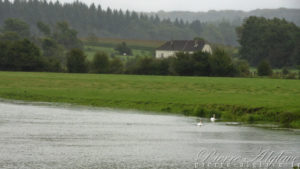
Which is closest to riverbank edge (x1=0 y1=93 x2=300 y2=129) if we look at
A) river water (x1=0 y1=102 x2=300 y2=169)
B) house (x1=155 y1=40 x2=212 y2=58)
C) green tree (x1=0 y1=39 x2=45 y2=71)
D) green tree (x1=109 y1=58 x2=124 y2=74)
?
river water (x1=0 y1=102 x2=300 y2=169)

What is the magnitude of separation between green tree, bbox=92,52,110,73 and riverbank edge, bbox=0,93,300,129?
5901 centimetres

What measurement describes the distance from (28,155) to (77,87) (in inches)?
1781

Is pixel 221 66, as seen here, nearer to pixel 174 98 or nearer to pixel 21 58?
pixel 21 58

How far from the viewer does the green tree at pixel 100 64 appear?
383ft

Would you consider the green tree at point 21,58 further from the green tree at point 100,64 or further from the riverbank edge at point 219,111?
the riverbank edge at point 219,111

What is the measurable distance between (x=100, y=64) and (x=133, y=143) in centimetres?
8957

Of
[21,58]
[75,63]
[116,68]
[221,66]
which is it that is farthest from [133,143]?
[21,58]

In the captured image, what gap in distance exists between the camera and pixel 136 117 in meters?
41.7

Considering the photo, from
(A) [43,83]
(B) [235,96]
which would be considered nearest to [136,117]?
(B) [235,96]

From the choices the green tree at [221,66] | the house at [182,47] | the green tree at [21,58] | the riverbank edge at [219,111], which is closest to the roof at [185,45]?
the house at [182,47]

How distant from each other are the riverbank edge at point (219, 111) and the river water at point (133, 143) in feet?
11.4

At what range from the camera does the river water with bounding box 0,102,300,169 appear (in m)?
23.6

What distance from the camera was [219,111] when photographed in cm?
4469

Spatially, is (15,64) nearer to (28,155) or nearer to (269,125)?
(269,125)
